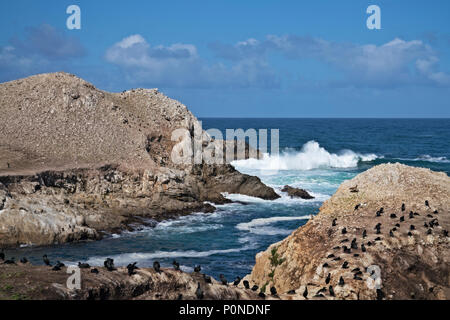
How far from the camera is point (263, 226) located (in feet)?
120

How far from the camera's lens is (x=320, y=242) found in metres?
18.5

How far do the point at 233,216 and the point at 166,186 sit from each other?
5593 millimetres

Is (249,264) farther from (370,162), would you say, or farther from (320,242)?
(370,162)

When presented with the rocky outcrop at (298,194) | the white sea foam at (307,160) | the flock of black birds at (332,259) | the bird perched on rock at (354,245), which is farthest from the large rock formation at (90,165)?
the bird perched on rock at (354,245)

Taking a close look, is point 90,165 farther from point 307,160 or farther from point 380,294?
point 307,160

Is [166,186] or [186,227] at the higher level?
[166,186]

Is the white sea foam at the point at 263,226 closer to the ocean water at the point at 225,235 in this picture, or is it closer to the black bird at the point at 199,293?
the ocean water at the point at 225,235

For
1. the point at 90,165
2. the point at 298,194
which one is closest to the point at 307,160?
the point at 298,194

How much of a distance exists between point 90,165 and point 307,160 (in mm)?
41318

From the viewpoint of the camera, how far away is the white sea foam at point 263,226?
34928 millimetres
